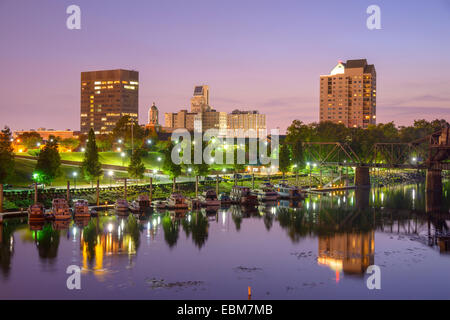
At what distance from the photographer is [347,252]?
49.8m

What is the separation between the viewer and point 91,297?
35.3 m

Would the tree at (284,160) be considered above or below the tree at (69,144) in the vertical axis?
below

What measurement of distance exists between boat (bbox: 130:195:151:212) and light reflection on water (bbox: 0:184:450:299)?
2538 mm

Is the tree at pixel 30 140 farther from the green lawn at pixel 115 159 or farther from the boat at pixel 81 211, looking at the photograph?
the boat at pixel 81 211

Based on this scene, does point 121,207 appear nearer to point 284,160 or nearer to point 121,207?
point 121,207

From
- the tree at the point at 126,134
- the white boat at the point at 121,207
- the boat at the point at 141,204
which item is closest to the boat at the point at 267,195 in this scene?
the boat at the point at 141,204

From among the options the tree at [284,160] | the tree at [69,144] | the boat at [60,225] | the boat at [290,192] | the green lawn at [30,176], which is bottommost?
the boat at [60,225]

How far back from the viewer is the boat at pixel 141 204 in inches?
2918

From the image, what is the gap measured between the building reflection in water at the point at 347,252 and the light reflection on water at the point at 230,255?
10 cm

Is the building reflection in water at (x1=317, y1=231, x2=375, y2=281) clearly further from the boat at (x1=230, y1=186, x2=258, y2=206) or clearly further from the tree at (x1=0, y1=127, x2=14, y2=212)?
the tree at (x1=0, y1=127, x2=14, y2=212)

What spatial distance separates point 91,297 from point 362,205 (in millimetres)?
62055

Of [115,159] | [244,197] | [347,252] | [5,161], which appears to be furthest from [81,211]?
[115,159]

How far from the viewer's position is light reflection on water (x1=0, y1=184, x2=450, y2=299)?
3769cm
